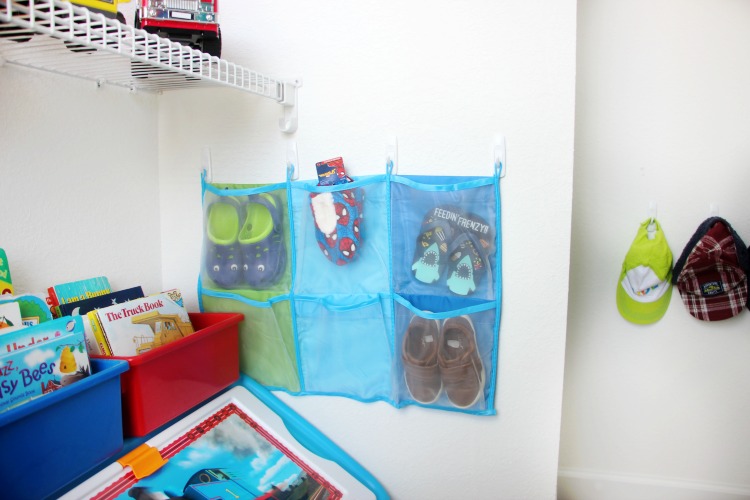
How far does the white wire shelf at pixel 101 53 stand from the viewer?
63cm

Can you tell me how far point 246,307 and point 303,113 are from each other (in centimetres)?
52

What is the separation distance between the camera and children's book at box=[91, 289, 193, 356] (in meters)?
0.91

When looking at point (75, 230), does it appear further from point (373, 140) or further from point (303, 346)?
point (373, 140)

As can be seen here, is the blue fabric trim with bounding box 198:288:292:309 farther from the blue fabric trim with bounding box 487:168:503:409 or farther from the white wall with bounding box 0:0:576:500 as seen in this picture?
the blue fabric trim with bounding box 487:168:503:409

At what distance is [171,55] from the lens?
82 cm

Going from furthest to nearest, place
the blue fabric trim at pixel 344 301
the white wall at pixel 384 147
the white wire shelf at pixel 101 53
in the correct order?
1. the blue fabric trim at pixel 344 301
2. the white wall at pixel 384 147
3. the white wire shelf at pixel 101 53

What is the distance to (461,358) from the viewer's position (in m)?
1.07

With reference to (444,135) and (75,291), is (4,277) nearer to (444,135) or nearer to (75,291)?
(75,291)

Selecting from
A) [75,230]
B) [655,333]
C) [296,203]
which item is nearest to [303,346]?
[296,203]

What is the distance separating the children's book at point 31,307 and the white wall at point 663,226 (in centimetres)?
141

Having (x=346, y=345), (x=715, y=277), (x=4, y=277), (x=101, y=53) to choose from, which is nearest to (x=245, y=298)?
(x=346, y=345)

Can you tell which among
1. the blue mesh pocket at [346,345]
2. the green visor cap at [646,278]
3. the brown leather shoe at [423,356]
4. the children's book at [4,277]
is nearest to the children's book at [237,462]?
the blue mesh pocket at [346,345]

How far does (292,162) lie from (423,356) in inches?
22.8

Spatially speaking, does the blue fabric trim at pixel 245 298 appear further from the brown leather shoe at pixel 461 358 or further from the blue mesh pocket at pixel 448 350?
the brown leather shoe at pixel 461 358
